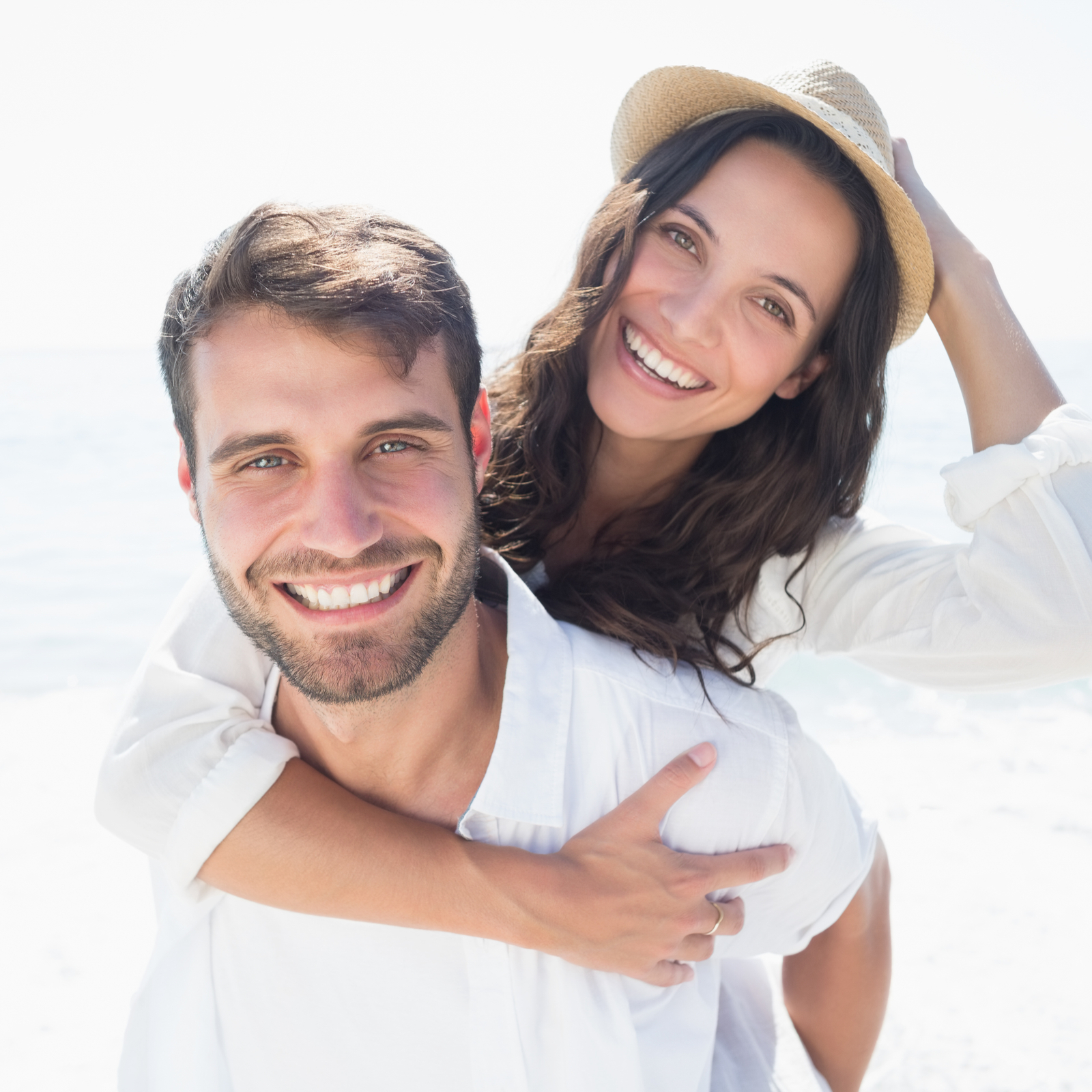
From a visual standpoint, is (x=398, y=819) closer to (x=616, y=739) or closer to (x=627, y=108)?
(x=616, y=739)

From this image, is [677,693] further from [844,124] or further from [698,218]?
[844,124]

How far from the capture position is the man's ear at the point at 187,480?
1.97 m

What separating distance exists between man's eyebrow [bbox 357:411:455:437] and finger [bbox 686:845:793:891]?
985 millimetres

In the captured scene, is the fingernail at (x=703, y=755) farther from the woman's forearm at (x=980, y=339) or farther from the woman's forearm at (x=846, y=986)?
the woman's forearm at (x=980, y=339)

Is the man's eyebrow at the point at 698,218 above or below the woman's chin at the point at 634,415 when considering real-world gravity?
above

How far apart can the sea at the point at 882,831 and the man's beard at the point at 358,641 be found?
140 cm

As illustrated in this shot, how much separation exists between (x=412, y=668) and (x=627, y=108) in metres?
1.84

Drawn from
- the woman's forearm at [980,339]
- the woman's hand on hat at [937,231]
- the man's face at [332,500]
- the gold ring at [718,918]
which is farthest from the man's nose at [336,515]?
the woman's hand on hat at [937,231]

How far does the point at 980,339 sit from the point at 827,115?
2.23 ft

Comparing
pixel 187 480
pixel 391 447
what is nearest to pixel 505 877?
pixel 391 447

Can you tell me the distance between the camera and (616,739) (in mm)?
1941

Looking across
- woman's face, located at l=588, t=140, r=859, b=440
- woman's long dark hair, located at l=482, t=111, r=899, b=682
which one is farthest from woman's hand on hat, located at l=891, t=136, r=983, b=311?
woman's face, located at l=588, t=140, r=859, b=440

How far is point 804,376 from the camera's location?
277 cm

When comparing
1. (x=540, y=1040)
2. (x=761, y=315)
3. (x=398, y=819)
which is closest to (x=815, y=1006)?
(x=540, y=1040)
